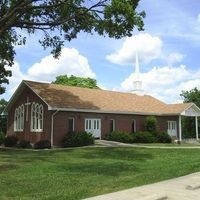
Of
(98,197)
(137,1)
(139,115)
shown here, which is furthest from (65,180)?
(139,115)

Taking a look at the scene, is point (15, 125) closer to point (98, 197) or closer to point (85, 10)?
point (85, 10)

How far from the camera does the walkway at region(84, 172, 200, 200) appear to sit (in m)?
10.3

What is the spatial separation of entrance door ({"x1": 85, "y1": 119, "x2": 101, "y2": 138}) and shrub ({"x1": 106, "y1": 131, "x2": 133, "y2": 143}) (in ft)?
3.38

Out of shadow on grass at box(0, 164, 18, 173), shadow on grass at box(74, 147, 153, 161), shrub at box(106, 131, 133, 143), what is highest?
shrub at box(106, 131, 133, 143)

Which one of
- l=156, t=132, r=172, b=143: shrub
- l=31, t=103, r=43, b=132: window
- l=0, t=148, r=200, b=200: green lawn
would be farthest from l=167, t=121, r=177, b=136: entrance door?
l=0, t=148, r=200, b=200: green lawn

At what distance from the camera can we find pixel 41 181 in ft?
44.2

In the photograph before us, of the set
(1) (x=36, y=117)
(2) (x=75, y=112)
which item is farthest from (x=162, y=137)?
(1) (x=36, y=117)

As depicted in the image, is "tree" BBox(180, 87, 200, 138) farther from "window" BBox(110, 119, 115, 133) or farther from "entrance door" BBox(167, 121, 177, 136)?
"window" BBox(110, 119, 115, 133)

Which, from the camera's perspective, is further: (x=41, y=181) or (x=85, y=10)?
(x=85, y=10)

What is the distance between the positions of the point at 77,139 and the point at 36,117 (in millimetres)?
4728

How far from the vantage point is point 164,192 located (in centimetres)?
1094

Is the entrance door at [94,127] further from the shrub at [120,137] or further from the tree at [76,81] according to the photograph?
the tree at [76,81]

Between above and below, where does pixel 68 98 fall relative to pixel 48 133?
above

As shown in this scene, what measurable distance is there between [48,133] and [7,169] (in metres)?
17.1
